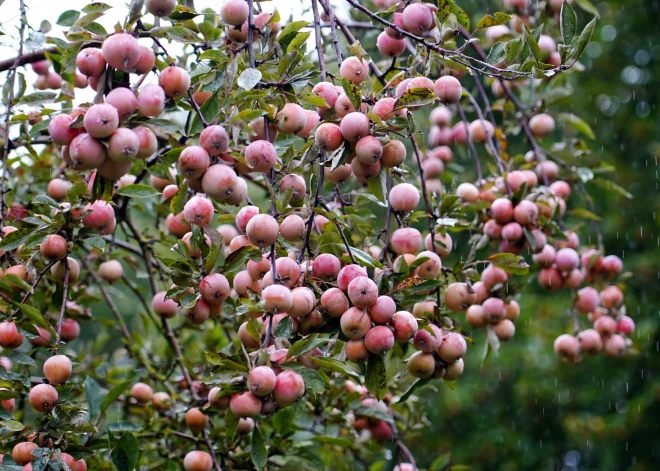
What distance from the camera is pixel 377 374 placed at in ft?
3.43

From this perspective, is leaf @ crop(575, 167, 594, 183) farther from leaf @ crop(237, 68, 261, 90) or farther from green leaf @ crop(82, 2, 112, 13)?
green leaf @ crop(82, 2, 112, 13)

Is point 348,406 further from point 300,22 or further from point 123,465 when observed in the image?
point 300,22

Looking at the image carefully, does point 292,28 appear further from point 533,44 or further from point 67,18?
point 67,18

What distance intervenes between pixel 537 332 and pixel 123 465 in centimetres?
378

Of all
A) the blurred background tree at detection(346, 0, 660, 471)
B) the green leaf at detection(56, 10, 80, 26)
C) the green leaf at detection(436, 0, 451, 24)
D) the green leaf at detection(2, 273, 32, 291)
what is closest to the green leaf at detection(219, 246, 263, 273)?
the green leaf at detection(2, 273, 32, 291)

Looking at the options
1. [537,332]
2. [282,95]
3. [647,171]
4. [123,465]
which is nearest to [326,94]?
[282,95]

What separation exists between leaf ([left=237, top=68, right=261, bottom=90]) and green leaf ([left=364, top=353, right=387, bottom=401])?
1.33ft

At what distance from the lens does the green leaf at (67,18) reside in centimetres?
147

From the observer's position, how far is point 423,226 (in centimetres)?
499

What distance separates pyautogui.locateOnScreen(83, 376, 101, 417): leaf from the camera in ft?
4.55

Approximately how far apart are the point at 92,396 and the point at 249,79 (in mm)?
761

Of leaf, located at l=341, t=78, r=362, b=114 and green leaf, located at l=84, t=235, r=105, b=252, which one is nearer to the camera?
leaf, located at l=341, t=78, r=362, b=114

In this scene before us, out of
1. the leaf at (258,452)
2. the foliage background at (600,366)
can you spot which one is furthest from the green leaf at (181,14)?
the foliage background at (600,366)

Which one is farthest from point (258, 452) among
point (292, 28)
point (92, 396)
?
point (292, 28)
